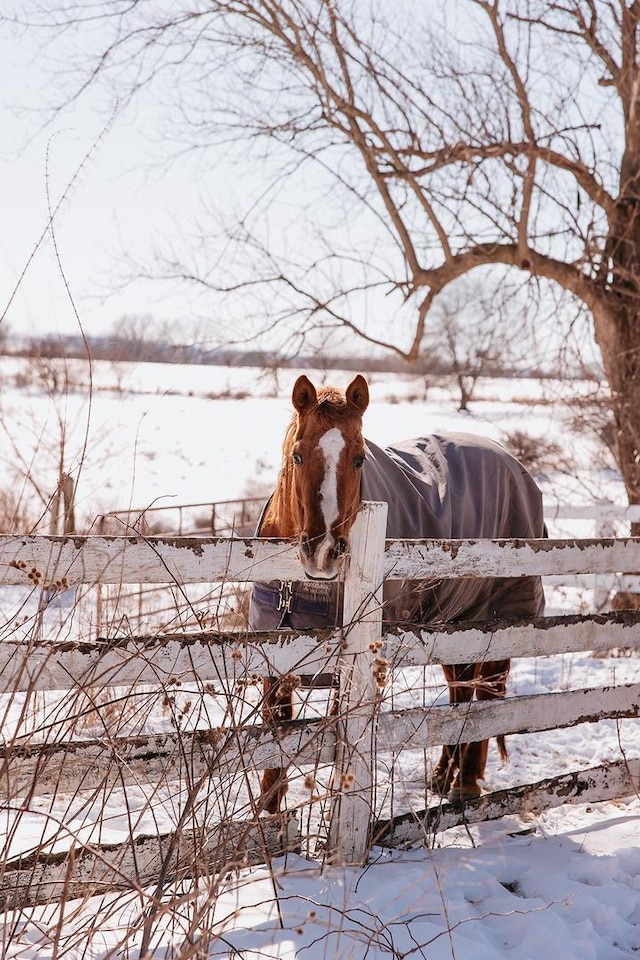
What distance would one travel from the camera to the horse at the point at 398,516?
323 centimetres

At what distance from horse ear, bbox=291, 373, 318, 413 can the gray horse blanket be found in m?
0.43

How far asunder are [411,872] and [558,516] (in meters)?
5.76

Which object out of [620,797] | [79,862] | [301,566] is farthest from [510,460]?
[79,862]

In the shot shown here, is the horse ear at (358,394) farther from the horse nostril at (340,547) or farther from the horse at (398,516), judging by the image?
the horse nostril at (340,547)

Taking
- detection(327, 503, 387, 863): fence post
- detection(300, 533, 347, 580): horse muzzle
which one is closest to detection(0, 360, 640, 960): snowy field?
detection(327, 503, 387, 863): fence post

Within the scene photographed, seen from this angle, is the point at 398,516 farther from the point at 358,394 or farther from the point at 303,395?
the point at 303,395

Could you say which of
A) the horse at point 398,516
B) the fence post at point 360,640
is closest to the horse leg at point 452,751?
the horse at point 398,516

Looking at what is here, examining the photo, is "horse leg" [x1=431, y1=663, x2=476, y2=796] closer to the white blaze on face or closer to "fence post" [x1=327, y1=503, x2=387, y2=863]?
"fence post" [x1=327, y1=503, x2=387, y2=863]

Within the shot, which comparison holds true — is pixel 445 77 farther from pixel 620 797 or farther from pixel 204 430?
pixel 204 430

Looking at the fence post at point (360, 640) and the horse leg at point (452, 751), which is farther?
the horse leg at point (452, 751)

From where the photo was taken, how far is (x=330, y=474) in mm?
3318

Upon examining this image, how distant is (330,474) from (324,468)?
0.12 ft

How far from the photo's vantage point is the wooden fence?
2.40 meters

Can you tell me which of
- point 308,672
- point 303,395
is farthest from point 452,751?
point 303,395
